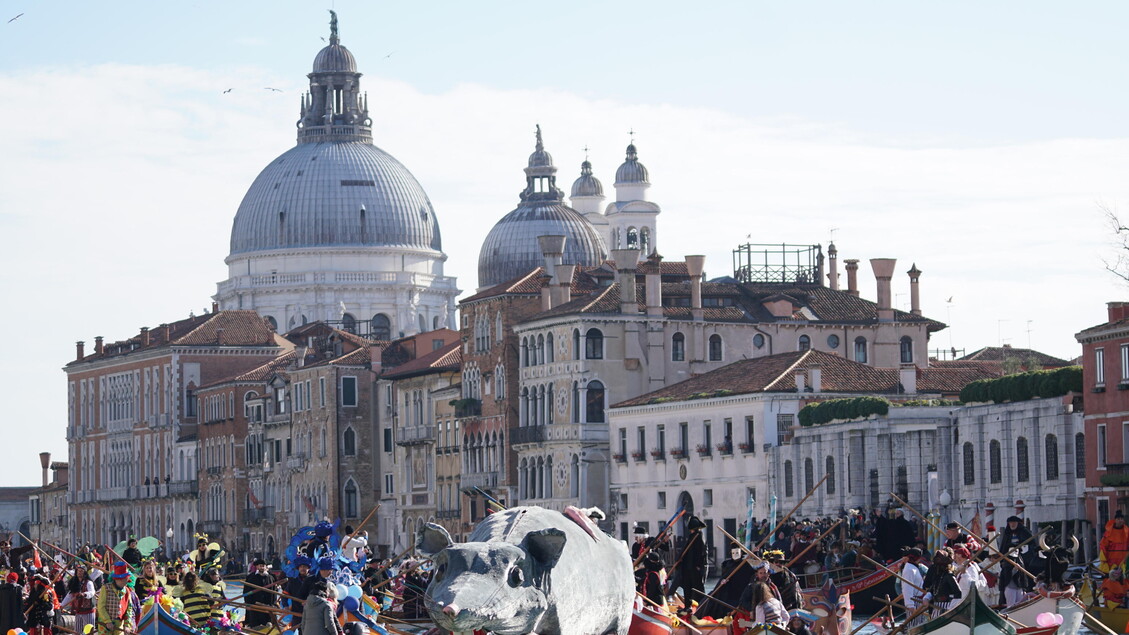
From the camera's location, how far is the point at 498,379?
260ft

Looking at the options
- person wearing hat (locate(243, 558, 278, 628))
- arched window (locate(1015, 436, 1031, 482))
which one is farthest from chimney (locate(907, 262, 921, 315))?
person wearing hat (locate(243, 558, 278, 628))

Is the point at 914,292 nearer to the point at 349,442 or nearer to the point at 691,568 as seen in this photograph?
the point at 349,442

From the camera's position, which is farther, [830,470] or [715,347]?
[715,347]

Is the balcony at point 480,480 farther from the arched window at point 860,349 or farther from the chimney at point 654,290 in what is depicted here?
the arched window at point 860,349

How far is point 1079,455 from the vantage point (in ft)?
167

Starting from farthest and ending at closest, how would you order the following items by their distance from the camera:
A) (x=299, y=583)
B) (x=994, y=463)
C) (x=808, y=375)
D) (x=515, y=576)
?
(x=808, y=375) → (x=994, y=463) → (x=299, y=583) → (x=515, y=576)

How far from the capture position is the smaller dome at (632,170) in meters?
119

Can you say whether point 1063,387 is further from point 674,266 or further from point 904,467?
point 674,266

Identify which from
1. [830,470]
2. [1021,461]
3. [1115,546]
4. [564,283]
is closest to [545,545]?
[1115,546]

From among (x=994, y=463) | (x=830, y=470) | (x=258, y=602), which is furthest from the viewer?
(x=830, y=470)

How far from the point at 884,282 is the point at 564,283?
375 inches

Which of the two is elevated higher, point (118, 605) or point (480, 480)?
point (480, 480)

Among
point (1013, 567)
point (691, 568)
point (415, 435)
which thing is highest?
point (415, 435)

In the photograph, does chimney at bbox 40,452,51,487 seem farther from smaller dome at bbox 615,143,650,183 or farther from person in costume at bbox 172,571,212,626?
person in costume at bbox 172,571,212,626
